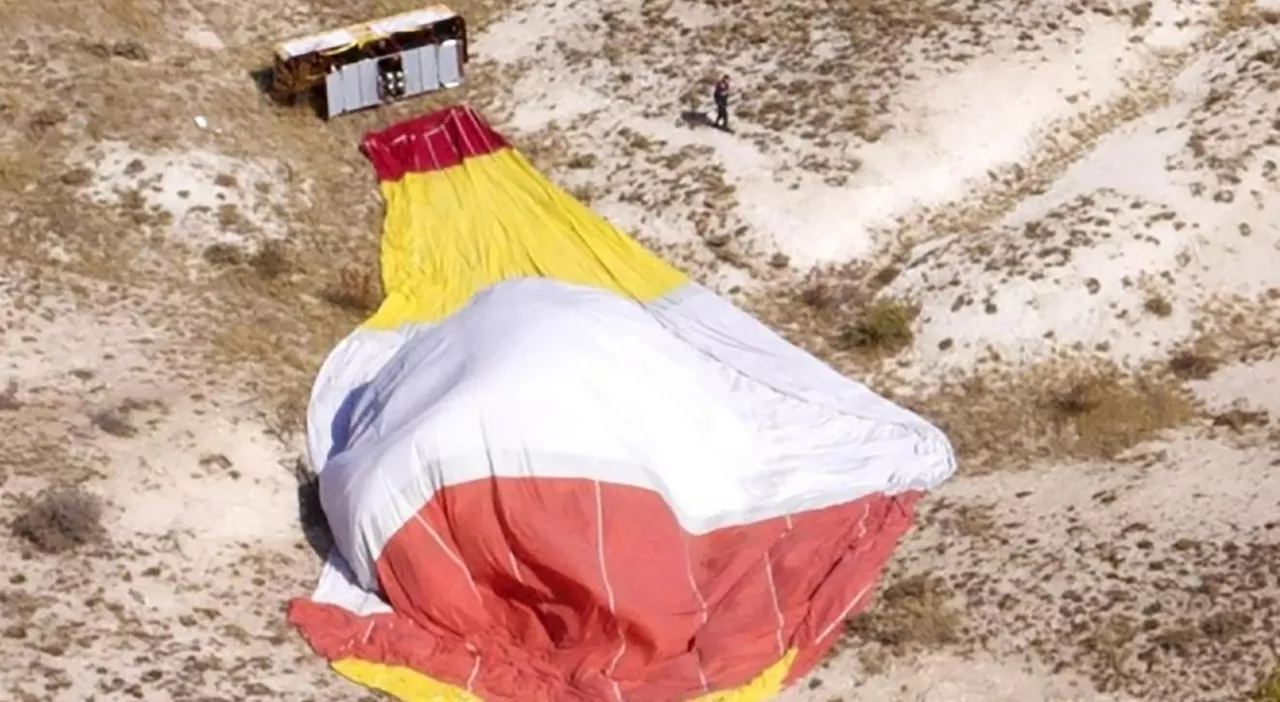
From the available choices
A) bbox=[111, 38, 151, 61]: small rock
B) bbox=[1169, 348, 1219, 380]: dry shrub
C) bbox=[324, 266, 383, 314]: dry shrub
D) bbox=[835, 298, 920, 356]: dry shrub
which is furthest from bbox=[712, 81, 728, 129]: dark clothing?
bbox=[111, 38, 151, 61]: small rock

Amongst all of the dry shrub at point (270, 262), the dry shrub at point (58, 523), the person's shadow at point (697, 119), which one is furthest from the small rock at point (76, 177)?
the person's shadow at point (697, 119)

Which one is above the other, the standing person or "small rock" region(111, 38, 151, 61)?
"small rock" region(111, 38, 151, 61)

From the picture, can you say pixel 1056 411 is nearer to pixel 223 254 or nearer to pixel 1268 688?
pixel 1268 688

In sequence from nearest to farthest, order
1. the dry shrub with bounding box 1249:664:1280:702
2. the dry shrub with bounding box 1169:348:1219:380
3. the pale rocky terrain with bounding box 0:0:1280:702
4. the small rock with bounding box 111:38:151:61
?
the dry shrub with bounding box 1249:664:1280:702, the pale rocky terrain with bounding box 0:0:1280:702, the dry shrub with bounding box 1169:348:1219:380, the small rock with bounding box 111:38:151:61

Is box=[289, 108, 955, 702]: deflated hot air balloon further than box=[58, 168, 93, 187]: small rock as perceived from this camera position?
No

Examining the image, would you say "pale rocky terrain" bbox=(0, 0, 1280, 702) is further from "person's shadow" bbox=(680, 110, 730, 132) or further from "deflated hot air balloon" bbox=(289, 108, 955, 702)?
"deflated hot air balloon" bbox=(289, 108, 955, 702)

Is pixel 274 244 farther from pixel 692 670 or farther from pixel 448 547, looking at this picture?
pixel 692 670

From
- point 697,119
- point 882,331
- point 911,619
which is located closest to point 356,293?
point 697,119
